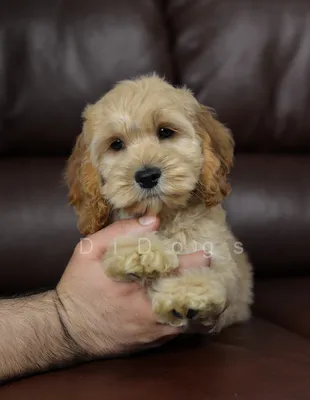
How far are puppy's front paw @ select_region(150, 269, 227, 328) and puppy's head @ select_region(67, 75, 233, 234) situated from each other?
0.23m

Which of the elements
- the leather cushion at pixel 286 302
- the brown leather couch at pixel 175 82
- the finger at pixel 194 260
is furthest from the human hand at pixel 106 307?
the brown leather couch at pixel 175 82

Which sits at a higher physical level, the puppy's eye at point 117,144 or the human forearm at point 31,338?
the puppy's eye at point 117,144

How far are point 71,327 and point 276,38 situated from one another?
145 centimetres

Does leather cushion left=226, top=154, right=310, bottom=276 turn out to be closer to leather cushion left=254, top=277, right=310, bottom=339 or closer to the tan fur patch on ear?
leather cushion left=254, top=277, right=310, bottom=339

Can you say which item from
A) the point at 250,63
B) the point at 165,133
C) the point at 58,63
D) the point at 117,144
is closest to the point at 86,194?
the point at 117,144

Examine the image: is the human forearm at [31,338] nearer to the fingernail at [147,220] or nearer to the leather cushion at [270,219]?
the fingernail at [147,220]

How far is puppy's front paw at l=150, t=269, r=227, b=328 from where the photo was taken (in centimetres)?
139

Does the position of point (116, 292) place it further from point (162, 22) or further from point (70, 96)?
point (162, 22)

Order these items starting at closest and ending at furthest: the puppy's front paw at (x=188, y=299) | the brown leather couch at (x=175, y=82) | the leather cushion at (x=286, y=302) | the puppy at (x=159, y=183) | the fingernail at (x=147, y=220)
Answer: the puppy's front paw at (x=188, y=299) → the puppy at (x=159, y=183) → the fingernail at (x=147, y=220) → the leather cushion at (x=286, y=302) → the brown leather couch at (x=175, y=82)

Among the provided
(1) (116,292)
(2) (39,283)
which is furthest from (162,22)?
(1) (116,292)

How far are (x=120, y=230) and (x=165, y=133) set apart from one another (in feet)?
0.98

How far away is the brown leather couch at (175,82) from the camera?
2.20 m

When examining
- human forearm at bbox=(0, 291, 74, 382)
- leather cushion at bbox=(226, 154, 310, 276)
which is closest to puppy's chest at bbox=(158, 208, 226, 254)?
human forearm at bbox=(0, 291, 74, 382)

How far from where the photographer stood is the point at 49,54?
229cm
